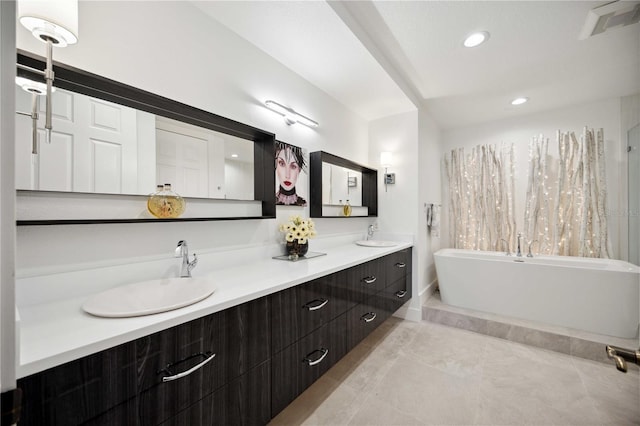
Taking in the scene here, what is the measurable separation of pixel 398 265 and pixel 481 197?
6.45 feet

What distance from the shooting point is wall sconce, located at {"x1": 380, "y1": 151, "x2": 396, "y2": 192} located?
2.94 meters

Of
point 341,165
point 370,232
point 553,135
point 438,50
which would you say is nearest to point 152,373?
point 341,165

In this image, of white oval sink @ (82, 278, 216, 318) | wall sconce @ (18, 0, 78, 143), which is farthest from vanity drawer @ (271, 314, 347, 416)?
wall sconce @ (18, 0, 78, 143)

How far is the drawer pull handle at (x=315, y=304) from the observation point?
133 centimetres

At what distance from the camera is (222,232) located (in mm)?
1525

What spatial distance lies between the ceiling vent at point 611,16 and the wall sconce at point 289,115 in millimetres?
1942

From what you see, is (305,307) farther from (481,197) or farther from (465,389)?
(481,197)

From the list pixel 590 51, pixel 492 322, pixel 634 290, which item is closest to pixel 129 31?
pixel 590 51

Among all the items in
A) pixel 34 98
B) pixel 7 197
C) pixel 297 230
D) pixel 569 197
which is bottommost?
pixel 297 230

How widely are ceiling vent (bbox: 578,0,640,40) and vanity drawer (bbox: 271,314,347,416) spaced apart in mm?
2491

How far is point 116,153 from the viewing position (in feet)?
3.70

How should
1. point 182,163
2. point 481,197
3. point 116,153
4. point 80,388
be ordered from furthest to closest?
point 481,197 < point 182,163 < point 116,153 < point 80,388

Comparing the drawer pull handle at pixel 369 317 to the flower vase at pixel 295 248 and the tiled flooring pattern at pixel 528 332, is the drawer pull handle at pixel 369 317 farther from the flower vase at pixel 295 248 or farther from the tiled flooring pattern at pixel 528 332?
the tiled flooring pattern at pixel 528 332

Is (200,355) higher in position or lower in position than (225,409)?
higher
